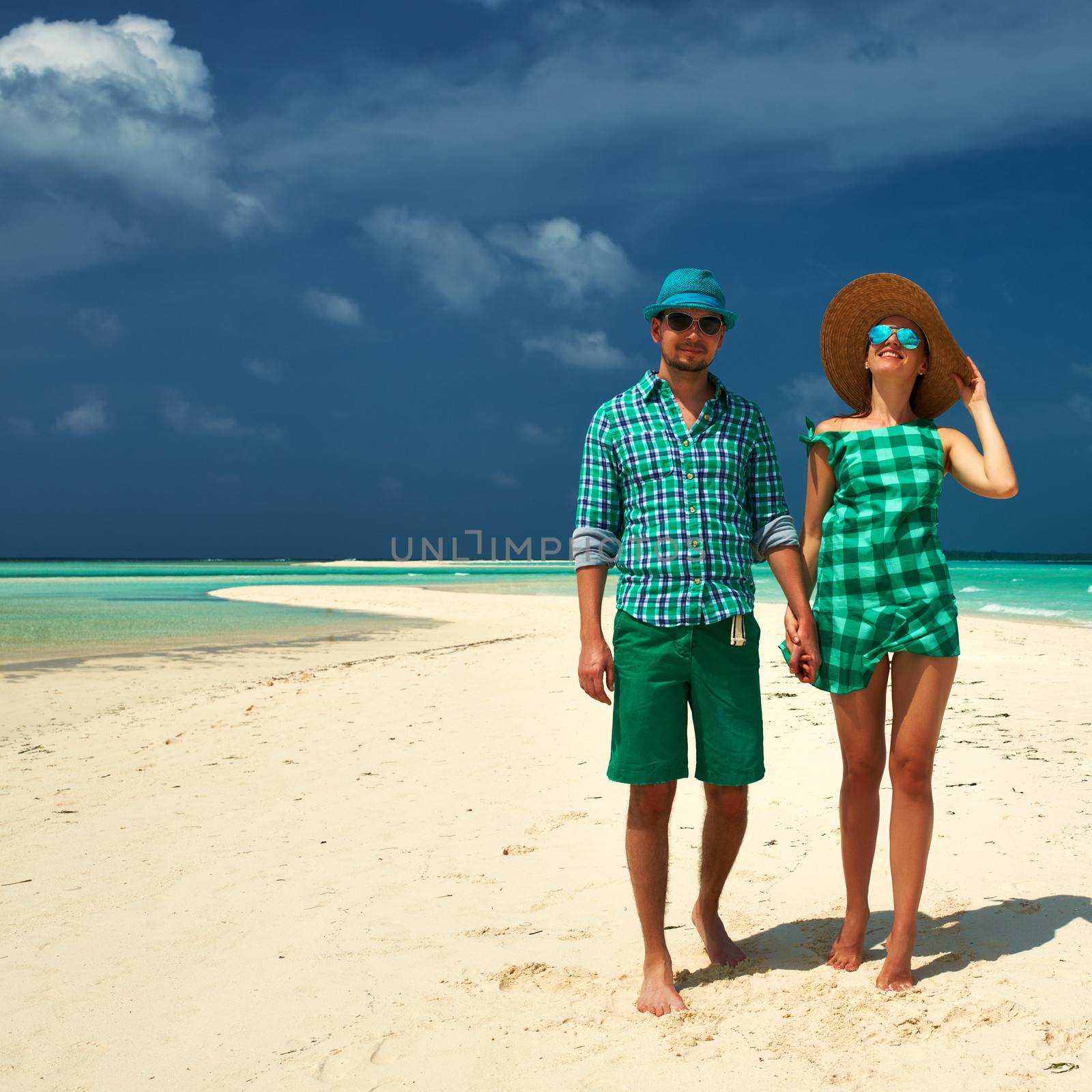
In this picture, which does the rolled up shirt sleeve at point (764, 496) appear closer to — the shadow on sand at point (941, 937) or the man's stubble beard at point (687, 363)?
the man's stubble beard at point (687, 363)

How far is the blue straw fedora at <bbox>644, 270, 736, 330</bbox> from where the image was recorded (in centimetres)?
305

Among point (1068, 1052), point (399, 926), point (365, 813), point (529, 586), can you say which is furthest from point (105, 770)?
point (529, 586)

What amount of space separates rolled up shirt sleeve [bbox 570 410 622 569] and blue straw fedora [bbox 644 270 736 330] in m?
0.41

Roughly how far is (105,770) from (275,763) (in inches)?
44.7

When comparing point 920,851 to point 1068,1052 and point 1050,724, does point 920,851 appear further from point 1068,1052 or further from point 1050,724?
point 1050,724

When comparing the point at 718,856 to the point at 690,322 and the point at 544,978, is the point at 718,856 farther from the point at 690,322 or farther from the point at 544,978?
the point at 690,322

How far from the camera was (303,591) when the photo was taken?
106ft

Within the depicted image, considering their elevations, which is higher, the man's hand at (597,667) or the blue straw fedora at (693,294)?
the blue straw fedora at (693,294)

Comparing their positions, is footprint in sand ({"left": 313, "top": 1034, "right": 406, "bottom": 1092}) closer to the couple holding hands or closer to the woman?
the couple holding hands

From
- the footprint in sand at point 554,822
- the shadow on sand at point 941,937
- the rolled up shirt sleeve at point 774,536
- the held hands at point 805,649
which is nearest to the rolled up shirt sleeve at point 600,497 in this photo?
the rolled up shirt sleeve at point 774,536

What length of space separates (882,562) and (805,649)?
36 cm

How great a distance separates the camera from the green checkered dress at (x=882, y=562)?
295cm

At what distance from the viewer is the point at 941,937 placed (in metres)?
3.37

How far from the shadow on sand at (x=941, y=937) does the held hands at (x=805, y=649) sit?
0.99 meters
